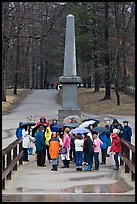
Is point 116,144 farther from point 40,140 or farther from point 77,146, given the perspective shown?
point 40,140

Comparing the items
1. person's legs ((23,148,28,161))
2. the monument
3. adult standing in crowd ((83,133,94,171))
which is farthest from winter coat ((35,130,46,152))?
the monument

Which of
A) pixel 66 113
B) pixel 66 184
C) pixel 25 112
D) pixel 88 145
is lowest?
pixel 66 184

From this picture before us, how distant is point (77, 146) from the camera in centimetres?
1486

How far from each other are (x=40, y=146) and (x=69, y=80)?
10086 millimetres

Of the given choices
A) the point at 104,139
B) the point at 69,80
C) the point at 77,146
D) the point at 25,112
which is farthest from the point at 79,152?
the point at 25,112

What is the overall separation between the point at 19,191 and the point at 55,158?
3602 millimetres

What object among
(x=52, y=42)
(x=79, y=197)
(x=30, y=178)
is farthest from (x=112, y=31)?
(x=79, y=197)

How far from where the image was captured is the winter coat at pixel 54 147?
14781mm

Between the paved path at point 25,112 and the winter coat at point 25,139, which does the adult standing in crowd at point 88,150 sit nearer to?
the winter coat at point 25,139

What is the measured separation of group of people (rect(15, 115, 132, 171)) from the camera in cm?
1489

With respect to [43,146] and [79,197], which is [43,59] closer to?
[43,146]

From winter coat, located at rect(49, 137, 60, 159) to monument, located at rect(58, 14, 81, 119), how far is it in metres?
10.2

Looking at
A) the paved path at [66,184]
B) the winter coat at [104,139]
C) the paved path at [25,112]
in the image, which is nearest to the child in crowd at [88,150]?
the paved path at [66,184]

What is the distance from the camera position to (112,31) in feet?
148
